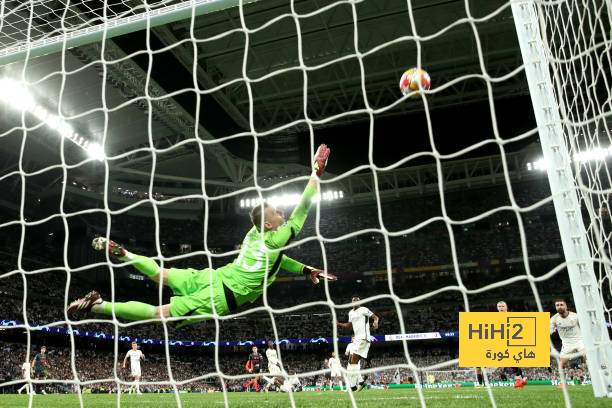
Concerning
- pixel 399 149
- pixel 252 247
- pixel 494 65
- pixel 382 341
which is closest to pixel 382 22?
pixel 399 149

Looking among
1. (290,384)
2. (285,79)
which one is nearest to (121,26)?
(290,384)

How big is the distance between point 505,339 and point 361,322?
5585mm

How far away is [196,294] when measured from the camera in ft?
12.7

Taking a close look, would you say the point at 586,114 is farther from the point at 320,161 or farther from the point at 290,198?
the point at 290,198

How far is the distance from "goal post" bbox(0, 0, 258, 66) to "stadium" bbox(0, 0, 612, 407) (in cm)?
3

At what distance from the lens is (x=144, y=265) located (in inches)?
152

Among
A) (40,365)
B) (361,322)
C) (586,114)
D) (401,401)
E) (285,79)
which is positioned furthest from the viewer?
(285,79)

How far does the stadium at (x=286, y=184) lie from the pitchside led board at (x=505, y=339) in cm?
32

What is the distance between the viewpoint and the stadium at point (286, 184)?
4.03m

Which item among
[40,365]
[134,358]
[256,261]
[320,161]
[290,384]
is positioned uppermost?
[320,161]

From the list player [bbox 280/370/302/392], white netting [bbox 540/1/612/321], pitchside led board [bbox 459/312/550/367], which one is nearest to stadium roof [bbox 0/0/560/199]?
player [bbox 280/370/302/392]

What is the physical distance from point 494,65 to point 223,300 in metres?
18.3

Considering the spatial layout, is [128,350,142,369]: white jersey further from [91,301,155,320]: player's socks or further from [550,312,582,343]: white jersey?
[550,312,582,343]: white jersey

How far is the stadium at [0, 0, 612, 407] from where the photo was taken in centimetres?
403
